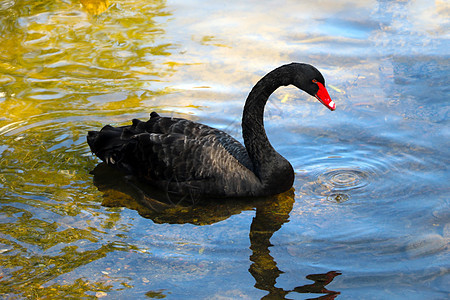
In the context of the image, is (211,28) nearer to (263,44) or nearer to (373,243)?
(263,44)

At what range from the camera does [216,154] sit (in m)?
6.04

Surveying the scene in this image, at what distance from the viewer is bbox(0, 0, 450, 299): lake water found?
15.8 ft

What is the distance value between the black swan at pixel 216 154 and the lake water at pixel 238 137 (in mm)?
171

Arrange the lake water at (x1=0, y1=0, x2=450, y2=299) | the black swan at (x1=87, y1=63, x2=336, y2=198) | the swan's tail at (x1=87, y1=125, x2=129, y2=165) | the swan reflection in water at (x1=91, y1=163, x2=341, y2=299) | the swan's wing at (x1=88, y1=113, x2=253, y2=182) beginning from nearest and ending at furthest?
the lake water at (x1=0, y1=0, x2=450, y2=299) → the swan reflection in water at (x1=91, y1=163, x2=341, y2=299) → the black swan at (x1=87, y1=63, x2=336, y2=198) → the swan's wing at (x1=88, y1=113, x2=253, y2=182) → the swan's tail at (x1=87, y1=125, x2=129, y2=165)

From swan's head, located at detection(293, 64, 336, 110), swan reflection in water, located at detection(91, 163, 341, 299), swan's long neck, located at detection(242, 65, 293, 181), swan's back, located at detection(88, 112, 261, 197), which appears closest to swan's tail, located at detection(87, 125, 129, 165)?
swan's back, located at detection(88, 112, 261, 197)

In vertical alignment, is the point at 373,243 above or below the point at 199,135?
below

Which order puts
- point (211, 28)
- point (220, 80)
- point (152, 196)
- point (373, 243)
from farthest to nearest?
point (211, 28), point (220, 80), point (152, 196), point (373, 243)

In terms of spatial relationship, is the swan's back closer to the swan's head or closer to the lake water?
the lake water

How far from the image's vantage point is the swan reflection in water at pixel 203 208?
5232 mm

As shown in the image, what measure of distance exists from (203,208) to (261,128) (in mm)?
929

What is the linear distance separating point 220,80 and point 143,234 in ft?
10.5

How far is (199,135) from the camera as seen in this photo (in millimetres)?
6219

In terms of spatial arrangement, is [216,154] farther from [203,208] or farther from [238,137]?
[238,137]

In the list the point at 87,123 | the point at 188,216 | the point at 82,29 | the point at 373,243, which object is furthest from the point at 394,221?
the point at 82,29
